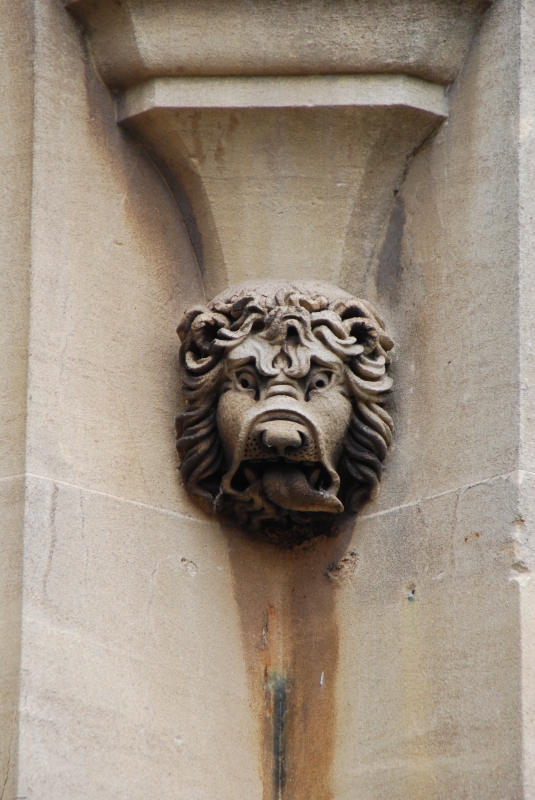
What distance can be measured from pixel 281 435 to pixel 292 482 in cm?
17

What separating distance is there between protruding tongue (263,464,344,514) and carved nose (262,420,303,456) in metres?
0.11

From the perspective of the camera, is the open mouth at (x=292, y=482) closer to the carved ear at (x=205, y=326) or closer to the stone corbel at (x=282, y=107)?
the carved ear at (x=205, y=326)

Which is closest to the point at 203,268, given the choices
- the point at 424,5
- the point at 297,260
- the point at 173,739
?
the point at 297,260

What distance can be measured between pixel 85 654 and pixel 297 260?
130 centimetres

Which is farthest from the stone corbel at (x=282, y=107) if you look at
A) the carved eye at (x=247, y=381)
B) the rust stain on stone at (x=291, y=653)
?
the rust stain on stone at (x=291, y=653)

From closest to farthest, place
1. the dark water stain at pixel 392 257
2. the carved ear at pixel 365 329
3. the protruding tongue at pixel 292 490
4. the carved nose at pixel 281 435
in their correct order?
the carved nose at pixel 281 435 < the protruding tongue at pixel 292 490 < the carved ear at pixel 365 329 < the dark water stain at pixel 392 257

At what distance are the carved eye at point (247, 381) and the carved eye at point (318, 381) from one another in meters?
0.14

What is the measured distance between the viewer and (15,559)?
4.22 metres

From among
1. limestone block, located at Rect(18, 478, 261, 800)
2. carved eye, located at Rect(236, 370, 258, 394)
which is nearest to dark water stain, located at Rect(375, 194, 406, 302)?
carved eye, located at Rect(236, 370, 258, 394)

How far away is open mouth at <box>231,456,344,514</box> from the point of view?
14.7ft

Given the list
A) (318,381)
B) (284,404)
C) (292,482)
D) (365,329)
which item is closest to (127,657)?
(292,482)

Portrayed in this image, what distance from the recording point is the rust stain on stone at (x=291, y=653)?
4.47 metres

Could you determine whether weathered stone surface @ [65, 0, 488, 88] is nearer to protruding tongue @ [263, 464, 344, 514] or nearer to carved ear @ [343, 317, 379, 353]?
carved ear @ [343, 317, 379, 353]

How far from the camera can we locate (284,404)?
4418 mm
